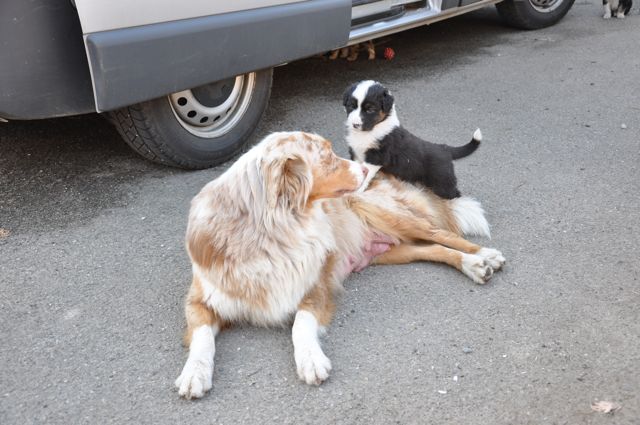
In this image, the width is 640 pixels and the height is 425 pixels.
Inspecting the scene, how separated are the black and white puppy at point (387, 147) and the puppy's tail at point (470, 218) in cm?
10

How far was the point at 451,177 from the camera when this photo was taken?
162 inches

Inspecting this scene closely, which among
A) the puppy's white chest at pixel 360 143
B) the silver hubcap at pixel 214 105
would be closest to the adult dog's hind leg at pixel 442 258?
the puppy's white chest at pixel 360 143

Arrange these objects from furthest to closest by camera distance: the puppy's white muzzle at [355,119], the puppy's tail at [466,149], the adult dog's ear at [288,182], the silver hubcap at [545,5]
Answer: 1. the silver hubcap at [545,5]
2. the puppy's tail at [466,149]
3. the puppy's white muzzle at [355,119]
4. the adult dog's ear at [288,182]

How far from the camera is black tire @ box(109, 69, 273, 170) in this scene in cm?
423

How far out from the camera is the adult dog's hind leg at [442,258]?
3.48 meters

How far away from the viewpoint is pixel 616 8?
8617 mm

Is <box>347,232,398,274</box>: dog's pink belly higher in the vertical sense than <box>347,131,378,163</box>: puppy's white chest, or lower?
lower

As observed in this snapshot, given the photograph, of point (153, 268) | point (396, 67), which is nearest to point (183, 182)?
point (153, 268)

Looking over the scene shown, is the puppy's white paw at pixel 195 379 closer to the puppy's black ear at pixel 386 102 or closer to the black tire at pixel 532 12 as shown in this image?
the puppy's black ear at pixel 386 102

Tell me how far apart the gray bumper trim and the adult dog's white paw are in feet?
6.61

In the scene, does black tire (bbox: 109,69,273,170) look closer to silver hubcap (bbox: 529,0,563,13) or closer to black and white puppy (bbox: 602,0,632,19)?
silver hubcap (bbox: 529,0,563,13)

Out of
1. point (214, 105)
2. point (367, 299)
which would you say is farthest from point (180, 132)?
point (367, 299)

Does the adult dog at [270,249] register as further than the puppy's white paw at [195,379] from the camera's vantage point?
Yes

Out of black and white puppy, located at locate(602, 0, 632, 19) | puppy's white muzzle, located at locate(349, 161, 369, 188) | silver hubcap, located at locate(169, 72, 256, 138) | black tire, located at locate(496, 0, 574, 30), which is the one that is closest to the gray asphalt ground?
silver hubcap, located at locate(169, 72, 256, 138)
